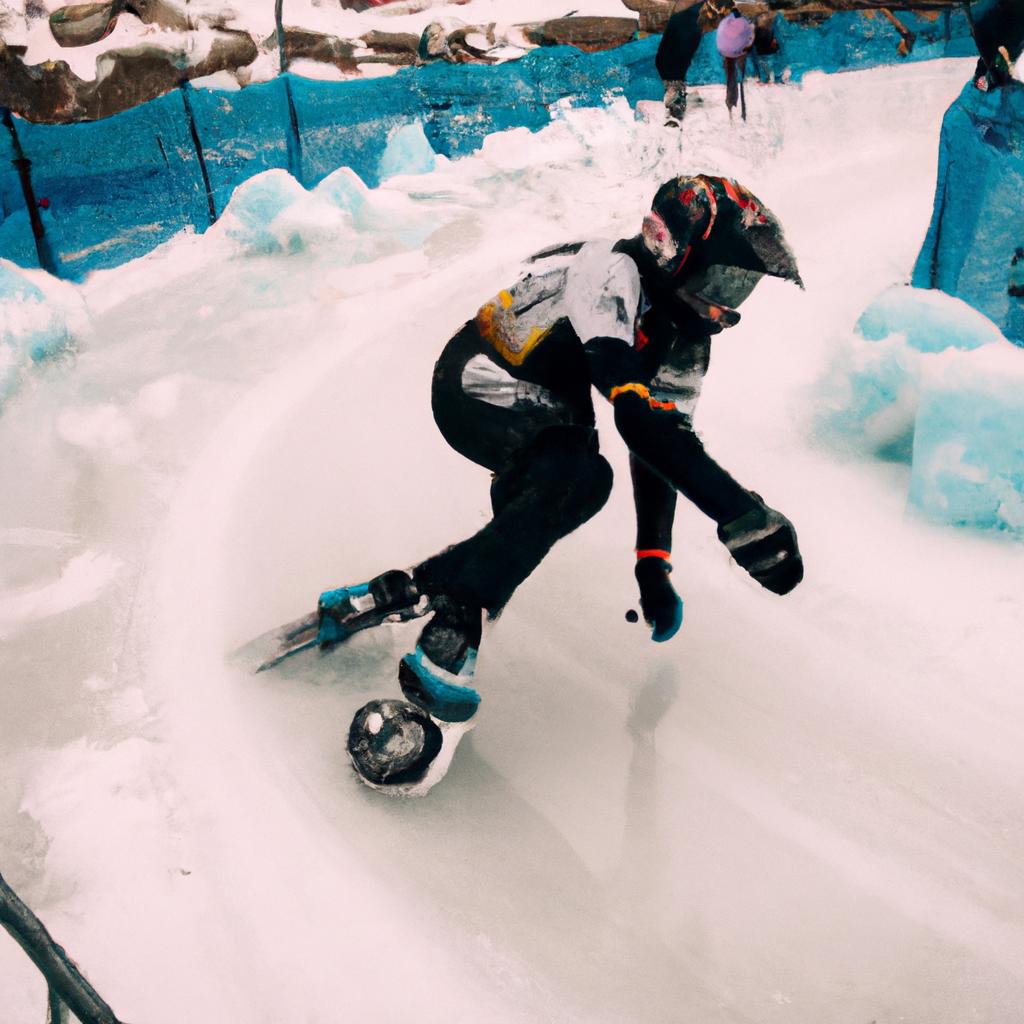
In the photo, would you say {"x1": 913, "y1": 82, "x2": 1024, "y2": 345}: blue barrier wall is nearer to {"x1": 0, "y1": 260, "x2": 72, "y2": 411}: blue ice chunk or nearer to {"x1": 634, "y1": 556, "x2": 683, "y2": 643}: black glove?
{"x1": 634, "y1": 556, "x2": 683, "y2": 643}: black glove

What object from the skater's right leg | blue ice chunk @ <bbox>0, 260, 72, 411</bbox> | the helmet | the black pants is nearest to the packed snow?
blue ice chunk @ <bbox>0, 260, 72, 411</bbox>

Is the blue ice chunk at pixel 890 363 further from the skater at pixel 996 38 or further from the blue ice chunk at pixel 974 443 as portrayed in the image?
the skater at pixel 996 38

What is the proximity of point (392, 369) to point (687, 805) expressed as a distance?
3.43 feet

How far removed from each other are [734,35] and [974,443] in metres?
0.94

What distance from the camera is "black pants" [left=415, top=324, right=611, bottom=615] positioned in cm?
108

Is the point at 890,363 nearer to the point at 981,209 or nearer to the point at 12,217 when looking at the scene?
the point at 981,209

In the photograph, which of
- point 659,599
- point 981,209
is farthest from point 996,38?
point 659,599

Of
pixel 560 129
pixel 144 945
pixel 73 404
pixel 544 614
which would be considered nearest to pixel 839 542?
pixel 544 614

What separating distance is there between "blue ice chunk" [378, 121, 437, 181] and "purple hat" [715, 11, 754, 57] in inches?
24.7

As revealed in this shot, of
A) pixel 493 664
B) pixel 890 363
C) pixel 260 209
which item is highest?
pixel 260 209

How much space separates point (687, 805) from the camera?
45.8 inches

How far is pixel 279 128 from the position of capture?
6.25ft

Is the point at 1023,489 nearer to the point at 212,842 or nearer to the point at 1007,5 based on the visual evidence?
the point at 1007,5

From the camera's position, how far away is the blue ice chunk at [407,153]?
1914 mm
